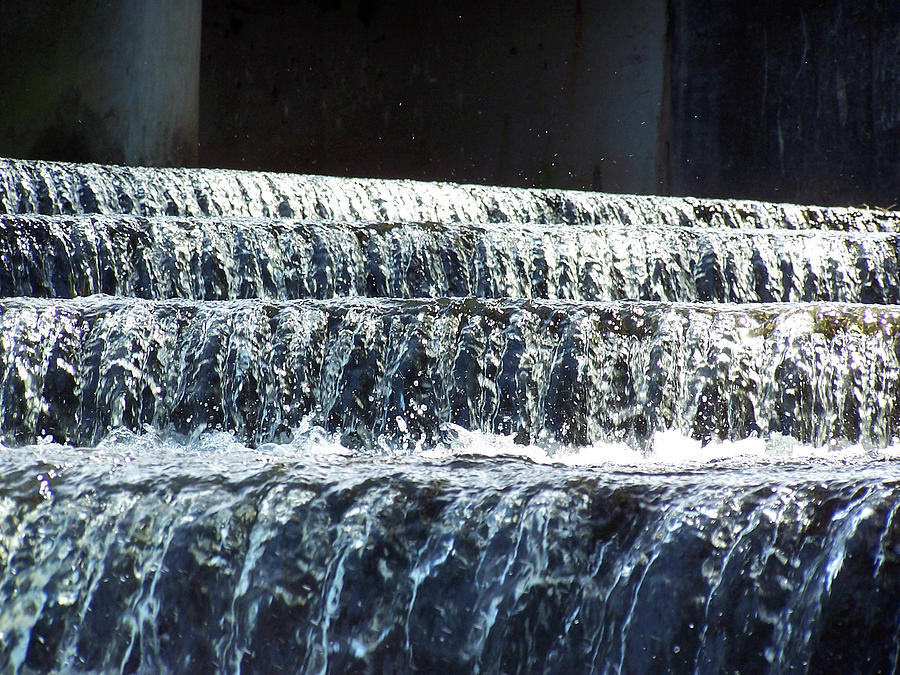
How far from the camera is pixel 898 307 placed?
12.1ft

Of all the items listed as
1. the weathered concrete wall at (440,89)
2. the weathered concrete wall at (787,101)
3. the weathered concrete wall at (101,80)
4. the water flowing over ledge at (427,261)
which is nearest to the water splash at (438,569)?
the water flowing over ledge at (427,261)

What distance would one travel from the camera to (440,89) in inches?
396

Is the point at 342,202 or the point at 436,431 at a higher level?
the point at 342,202

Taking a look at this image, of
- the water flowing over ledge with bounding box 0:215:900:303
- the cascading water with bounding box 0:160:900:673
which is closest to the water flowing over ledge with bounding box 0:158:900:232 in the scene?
the cascading water with bounding box 0:160:900:673

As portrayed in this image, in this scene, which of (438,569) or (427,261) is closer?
(438,569)

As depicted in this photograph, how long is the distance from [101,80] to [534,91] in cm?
372

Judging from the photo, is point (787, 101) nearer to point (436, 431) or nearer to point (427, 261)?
point (427, 261)

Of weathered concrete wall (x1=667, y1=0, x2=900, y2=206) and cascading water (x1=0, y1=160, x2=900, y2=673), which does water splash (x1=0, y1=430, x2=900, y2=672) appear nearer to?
cascading water (x1=0, y1=160, x2=900, y2=673)

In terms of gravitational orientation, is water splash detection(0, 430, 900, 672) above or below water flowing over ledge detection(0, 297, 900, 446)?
below

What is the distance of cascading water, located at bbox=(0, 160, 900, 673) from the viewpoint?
65.7 inches

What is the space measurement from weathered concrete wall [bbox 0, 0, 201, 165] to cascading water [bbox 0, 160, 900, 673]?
232 centimetres

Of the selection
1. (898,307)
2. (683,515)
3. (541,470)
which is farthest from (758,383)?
(683,515)

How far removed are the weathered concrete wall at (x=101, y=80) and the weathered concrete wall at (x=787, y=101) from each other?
3.82 m

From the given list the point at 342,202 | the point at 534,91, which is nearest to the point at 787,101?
the point at 534,91
